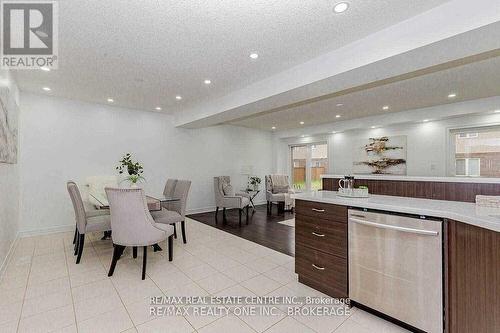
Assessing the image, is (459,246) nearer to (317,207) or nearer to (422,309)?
(422,309)

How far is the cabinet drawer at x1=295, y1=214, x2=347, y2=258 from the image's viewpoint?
2.04 metres

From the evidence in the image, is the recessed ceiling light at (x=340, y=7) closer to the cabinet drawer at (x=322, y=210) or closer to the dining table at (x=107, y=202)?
the cabinet drawer at (x=322, y=210)

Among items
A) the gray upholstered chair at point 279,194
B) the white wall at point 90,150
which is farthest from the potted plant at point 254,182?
the white wall at point 90,150

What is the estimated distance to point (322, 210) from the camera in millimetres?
2191

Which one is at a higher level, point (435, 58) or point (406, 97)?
point (406, 97)

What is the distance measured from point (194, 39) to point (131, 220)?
206 centimetres

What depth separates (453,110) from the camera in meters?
4.55

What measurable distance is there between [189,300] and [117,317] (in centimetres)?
58

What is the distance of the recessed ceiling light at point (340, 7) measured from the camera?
179 centimetres

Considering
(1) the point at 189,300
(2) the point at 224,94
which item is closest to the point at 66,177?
(2) the point at 224,94

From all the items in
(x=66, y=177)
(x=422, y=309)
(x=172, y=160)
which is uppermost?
(x=172, y=160)

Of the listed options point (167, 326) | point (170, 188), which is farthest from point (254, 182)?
point (167, 326)

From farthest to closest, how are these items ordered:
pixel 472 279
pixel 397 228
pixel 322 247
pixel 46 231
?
1. pixel 46 231
2. pixel 322 247
3. pixel 397 228
4. pixel 472 279

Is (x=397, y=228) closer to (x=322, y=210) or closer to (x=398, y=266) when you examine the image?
(x=398, y=266)
